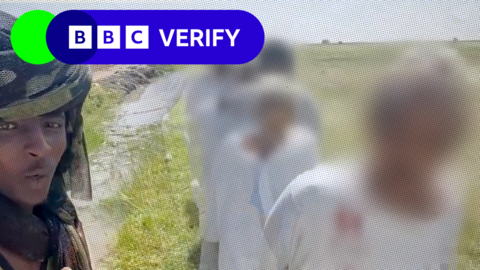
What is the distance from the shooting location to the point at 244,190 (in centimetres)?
180

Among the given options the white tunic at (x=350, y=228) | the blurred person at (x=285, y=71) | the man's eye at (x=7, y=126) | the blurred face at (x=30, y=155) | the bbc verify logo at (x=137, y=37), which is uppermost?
the bbc verify logo at (x=137, y=37)

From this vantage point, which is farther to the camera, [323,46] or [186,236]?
[186,236]

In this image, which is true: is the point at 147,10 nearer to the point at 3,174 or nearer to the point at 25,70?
the point at 25,70

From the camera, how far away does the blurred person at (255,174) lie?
168 cm

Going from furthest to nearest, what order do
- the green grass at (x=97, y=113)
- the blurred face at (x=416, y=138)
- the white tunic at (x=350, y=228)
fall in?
the green grass at (x=97, y=113) < the white tunic at (x=350, y=228) < the blurred face at (x=416, y=138)

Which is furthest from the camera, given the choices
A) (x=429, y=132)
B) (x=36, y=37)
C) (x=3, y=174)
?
(x=3, y=174)

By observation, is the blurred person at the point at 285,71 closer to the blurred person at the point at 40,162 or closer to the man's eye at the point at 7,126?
the blurred person at the point at 40,162

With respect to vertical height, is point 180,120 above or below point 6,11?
below

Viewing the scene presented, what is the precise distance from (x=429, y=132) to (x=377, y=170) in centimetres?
21

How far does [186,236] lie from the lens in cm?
186

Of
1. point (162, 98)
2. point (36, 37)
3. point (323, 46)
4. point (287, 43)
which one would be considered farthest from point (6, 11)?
point (323, 46)

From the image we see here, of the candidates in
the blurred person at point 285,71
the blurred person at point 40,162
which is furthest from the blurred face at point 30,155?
the blurred person at point 285,71

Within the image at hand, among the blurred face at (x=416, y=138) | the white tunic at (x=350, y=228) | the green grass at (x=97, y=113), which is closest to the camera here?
the blurred face at (x=416, y=138)

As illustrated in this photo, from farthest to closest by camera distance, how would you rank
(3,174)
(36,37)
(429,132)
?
(3,174) < (36,37) < (429,132)
